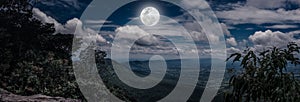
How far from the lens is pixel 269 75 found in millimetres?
5016

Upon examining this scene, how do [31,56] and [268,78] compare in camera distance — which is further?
[31,56]

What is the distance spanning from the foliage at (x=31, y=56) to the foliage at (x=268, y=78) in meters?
9.42

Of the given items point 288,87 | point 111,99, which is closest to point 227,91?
point 288,87

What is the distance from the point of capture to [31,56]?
15.8 meters

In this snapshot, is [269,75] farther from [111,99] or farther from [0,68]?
[0,68]

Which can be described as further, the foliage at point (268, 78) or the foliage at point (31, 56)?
the foliage at point (31, 56)

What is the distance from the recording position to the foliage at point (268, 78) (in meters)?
4.94

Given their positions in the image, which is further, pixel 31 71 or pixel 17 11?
pixel 17 11

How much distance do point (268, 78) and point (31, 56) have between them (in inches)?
525

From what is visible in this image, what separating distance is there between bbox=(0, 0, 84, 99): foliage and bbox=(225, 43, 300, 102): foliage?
942cm

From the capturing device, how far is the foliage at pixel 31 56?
13.2 m

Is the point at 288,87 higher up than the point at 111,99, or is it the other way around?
the point at 288,87

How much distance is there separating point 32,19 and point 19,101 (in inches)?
335

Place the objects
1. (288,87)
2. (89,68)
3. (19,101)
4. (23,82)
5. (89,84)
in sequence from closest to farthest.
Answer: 1. (288,87)
2. (19,101)
3. (23,82)
4. (89,84)
5. (89,68)
